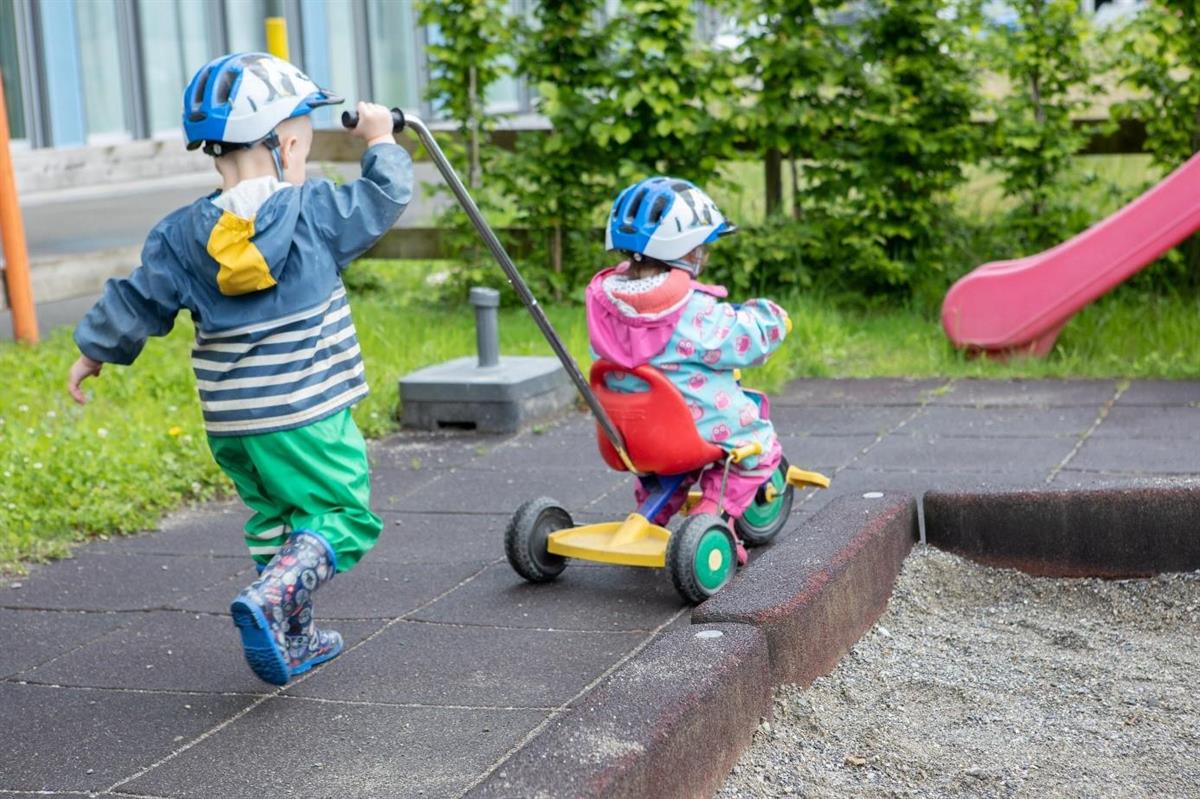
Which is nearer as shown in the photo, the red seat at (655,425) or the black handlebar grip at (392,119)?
the black handlebar grip at (392,119)

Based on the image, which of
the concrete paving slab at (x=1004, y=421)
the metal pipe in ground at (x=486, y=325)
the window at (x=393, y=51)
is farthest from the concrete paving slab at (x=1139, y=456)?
the window at (x=393, y=51)

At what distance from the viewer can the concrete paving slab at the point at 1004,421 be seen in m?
6.20

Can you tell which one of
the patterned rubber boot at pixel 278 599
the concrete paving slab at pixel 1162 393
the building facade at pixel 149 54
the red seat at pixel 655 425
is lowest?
the concrete paving slab at pixel 1162 393

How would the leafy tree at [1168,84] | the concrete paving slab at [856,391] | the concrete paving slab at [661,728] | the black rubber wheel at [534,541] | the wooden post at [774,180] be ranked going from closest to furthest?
the concrete paving slab at [661,728] < the black rubber wheel at [534,541] < the concrete paving slab at [856,391] < the leafy tree at [1168,84] < the wooden post at [774,180]

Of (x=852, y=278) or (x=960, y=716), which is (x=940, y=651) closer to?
(x=960, y=716)

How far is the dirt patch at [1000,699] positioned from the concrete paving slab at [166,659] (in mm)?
1374

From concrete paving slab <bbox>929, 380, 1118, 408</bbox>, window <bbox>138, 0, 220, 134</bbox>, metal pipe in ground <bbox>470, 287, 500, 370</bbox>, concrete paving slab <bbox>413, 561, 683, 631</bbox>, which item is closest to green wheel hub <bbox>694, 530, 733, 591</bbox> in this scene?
concrete paving slab <bbox>413, 561, 683, 631</bbox>

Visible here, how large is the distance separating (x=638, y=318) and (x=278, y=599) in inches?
53.5

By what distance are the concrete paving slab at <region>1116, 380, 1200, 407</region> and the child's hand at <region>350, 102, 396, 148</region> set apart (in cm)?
390

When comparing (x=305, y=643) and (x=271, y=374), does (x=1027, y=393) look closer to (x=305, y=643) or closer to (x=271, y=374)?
(x=305, y=643)

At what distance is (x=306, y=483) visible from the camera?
3.70 meters

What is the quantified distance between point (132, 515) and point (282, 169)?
2.09m

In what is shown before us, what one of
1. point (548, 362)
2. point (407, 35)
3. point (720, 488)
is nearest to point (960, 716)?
point (720, 488)

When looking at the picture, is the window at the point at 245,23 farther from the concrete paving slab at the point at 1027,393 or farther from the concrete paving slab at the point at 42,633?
the concrete paving slab at the point at 42,633
